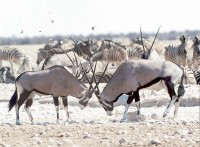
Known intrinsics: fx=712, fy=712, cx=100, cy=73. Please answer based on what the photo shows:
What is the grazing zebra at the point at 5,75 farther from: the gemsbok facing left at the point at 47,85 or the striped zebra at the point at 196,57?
the gemsbok facing left at the point at 47,85

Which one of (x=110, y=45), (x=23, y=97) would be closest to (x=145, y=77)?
(x=23, y=97)

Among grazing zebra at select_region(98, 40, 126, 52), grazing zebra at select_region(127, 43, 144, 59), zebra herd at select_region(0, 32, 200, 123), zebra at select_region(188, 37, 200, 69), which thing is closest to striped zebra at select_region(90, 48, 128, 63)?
zebra herd at select_region(0, 32, 200, 123)

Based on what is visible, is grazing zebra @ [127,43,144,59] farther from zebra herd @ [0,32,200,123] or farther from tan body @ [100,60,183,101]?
tan body @ [100,60,183,101]

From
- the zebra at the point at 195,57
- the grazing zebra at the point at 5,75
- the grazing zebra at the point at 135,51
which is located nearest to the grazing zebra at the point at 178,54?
the zebra at the point at 195,57

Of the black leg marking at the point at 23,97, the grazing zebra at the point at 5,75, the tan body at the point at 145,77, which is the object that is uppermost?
the tan body at the point at 145,77

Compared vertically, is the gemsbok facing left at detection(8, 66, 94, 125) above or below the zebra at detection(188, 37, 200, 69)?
above

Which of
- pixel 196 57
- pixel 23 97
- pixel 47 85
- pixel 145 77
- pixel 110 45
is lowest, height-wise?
pixel 196 57

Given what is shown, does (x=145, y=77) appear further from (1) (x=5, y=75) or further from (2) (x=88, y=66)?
(1) (x=5, y=75)

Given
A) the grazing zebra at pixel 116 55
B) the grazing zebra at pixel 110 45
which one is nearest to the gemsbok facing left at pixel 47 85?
the grazing zebra at pixel 116 55

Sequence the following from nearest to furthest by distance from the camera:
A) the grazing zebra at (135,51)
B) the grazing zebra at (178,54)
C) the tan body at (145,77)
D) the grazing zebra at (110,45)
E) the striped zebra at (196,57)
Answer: the tan body at (145,77) < the striped zebra at (196,57) < the grazing zebra at (178,54) < the grazing zebra at (110,45) < the grazing zebra at (135,51)

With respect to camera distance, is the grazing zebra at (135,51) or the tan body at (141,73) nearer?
the tan body at (141,73)

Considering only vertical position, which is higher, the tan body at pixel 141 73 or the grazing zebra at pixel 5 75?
the tan body at pixel 141 73

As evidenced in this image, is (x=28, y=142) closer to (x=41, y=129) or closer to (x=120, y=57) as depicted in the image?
(x=41, y=129)

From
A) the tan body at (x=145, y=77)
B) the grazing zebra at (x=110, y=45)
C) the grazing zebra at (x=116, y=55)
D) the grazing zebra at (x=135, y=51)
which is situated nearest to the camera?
the tan body at (x=145, y=77)
